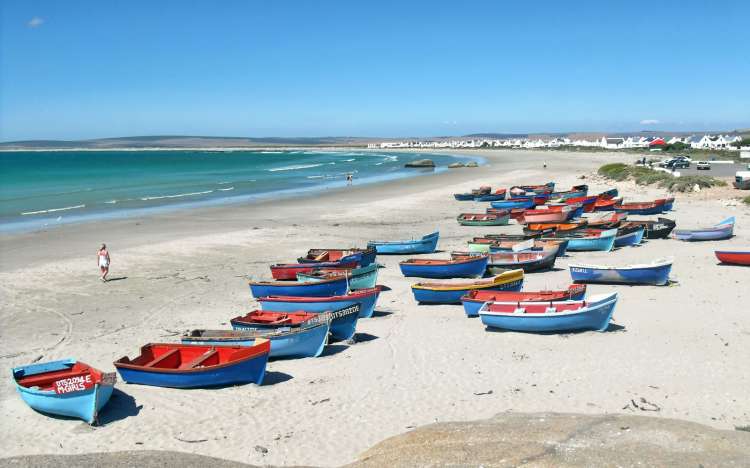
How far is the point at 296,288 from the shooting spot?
17125mm

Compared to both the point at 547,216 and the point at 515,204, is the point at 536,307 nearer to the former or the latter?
the point at 547,216

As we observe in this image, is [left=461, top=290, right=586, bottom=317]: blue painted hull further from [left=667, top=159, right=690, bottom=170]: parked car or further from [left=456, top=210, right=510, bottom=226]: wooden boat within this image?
[left=667, top=159, right=690, bottom=170]: parked car

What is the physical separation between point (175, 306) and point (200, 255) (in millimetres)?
7209

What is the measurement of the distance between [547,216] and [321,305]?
1791 cm

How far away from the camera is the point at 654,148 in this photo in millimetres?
109688

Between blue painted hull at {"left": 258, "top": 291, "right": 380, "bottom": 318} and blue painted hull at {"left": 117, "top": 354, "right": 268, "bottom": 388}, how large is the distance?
3375 mm

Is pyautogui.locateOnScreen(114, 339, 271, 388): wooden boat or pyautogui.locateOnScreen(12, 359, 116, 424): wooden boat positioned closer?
pyautogui.locateOnScreen(12, 359, 116, 424): wooden boat

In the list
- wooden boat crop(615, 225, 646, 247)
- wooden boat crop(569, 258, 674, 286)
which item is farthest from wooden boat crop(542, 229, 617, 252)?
wooden boat crop(569, 258, 674, 286)

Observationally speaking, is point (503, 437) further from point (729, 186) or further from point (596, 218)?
point (729, 186)

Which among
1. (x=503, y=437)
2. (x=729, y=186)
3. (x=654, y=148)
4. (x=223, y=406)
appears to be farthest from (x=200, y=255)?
(x=654, y=148)

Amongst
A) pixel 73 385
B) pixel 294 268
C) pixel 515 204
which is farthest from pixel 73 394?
pixel 515 204

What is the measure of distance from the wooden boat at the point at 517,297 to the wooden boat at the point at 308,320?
2.84m

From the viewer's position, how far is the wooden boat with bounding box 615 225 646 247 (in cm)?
2398

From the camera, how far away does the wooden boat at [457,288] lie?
53.4 feet
